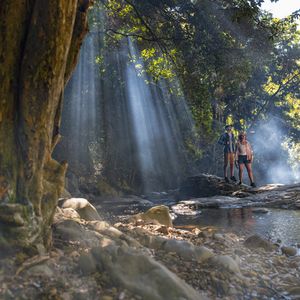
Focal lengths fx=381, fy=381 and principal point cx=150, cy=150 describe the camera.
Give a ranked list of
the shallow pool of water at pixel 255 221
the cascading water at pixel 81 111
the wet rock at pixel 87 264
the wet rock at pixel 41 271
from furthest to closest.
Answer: the cascading water at pixel 81 111 < the shallow pool of water at pixel 255 221 < the wet rock at pixel 87 264 < the wet rock at pixel 41 271

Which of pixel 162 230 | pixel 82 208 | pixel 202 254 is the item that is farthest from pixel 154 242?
pixel 82 208

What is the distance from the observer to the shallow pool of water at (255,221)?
7430 millimetres

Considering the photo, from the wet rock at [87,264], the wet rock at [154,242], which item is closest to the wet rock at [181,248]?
the wet rock at [154,242]

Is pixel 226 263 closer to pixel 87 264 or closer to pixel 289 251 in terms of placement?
pixel 87 264

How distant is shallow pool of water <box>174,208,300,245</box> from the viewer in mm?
7430

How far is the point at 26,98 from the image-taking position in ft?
12.0

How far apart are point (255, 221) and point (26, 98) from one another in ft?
23.1

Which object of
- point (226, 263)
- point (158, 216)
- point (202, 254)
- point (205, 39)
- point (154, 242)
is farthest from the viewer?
point (205, 39)

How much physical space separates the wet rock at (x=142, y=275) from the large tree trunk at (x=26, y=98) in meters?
0.75

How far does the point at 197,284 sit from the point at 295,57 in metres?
28.7

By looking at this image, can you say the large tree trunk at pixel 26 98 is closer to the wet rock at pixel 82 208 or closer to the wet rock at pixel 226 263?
the wet rock at pixel 226 263

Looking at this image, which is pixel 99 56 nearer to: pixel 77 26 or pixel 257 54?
pixel 257 54

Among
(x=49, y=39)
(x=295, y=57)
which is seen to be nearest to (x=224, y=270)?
(x=49, y=39)

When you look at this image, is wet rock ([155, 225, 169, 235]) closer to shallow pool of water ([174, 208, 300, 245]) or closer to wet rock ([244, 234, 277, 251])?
wet rock ([244, 234, 277, 251])
